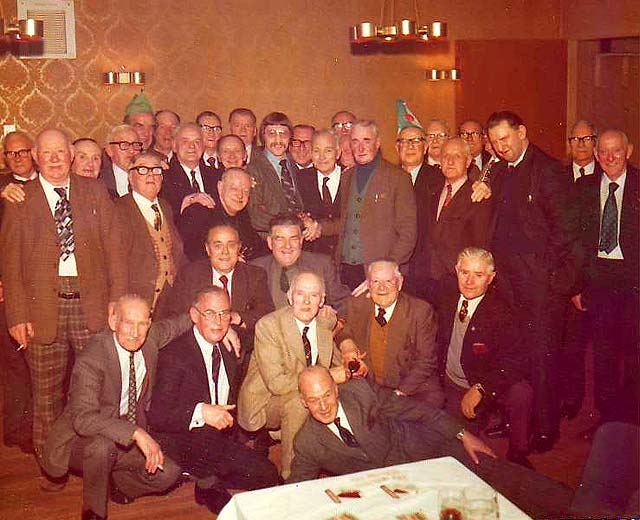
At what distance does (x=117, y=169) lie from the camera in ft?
18.8

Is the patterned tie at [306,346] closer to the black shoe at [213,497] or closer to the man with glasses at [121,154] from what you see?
the black shoe at [213,497]

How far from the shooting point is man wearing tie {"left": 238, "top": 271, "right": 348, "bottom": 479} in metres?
4.13

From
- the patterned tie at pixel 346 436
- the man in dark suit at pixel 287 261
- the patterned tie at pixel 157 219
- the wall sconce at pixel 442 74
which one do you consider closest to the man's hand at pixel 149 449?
the patterned tie at pixel 346 436

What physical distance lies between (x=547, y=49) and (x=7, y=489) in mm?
8211

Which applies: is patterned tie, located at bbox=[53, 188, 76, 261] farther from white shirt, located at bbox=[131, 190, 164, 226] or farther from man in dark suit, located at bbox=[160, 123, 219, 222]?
man in dark suit, located at bbox=[160, 123, 219, 222]

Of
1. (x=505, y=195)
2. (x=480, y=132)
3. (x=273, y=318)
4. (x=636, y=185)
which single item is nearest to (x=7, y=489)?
(x=273, y=318)

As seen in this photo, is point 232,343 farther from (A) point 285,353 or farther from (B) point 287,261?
(B) point 287,261

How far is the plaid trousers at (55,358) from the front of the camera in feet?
14.4

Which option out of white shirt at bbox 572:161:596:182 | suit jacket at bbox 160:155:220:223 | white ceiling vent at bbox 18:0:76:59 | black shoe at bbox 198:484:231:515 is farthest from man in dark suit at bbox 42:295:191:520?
white ceiling vent at bbox 18:0:76:59

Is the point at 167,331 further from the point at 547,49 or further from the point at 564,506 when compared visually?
the point at 547,49

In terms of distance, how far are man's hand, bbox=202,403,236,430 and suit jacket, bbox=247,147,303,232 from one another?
166 cm

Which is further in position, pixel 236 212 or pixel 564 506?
pixel 236 212

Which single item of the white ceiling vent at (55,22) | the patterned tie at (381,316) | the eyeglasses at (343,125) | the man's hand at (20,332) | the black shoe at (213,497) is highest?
the white ceiling vent at (55,22)

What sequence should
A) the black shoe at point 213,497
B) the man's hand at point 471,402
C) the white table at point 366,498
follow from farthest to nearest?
1. the man's hand at point 471,402
2. the black shoe at point 213,497
3. the white table at point 366,498
